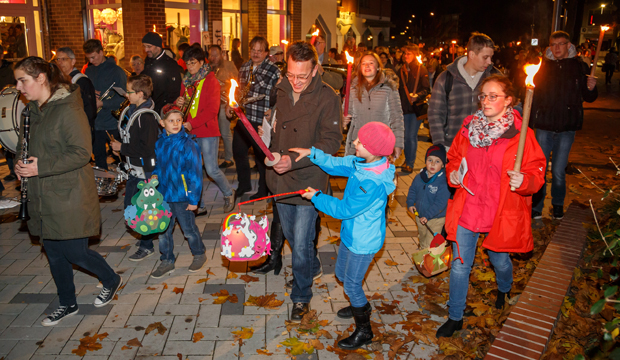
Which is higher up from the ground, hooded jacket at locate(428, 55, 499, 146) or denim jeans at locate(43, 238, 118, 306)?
hooded jacket at locate(428, 55, 499, 146)

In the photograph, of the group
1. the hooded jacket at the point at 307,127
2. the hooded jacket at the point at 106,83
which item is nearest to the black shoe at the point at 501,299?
the hooded jacket at the point at 307,127

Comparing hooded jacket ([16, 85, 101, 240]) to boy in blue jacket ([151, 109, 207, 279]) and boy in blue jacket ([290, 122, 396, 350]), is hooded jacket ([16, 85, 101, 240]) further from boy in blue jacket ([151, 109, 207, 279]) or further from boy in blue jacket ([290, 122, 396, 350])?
boy in blue jacket ([290, 122, 396, 350])

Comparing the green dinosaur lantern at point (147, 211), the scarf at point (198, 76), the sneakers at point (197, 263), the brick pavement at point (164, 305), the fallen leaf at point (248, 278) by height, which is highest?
the scarf at point (198, 76)

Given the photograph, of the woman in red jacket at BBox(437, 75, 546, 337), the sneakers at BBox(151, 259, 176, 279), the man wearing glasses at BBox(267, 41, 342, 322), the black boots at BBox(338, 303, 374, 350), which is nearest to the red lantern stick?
the man wearing glasses at BBox(267, 41, 342, 322)

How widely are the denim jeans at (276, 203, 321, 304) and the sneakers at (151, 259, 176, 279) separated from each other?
165cm

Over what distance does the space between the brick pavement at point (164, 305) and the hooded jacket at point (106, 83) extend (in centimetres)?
250

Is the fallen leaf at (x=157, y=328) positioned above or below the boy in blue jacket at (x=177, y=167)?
below

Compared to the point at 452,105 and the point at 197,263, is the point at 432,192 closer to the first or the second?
the point at 452,105

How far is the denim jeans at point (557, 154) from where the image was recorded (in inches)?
267

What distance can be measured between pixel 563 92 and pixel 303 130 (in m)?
4.33

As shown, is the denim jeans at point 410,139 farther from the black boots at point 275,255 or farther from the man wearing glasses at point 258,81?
the black boots at point 275,255

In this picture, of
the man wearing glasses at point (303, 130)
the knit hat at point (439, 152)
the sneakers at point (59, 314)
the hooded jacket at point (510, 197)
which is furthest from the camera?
the knit hat at point (439, 152)

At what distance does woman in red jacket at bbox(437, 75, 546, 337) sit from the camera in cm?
374

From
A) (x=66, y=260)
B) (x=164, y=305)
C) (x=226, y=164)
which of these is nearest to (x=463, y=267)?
(x=164, y=305)
